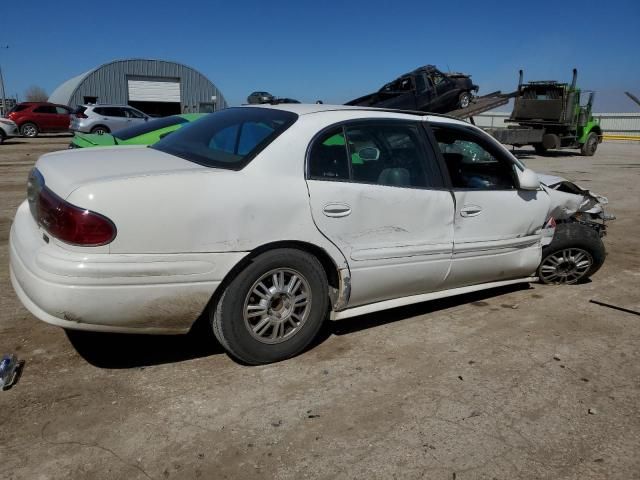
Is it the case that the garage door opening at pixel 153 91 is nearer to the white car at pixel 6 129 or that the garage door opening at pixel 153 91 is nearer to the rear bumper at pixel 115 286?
the white car at pixel 6 129

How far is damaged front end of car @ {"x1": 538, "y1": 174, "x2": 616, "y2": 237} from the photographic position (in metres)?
4.72

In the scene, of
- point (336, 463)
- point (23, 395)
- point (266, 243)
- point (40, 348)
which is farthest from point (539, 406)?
point (40, 348)

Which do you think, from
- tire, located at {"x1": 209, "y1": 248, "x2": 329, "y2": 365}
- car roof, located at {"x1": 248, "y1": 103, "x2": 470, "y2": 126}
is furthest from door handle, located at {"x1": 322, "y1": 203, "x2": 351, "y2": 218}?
car roof, located at {"x1": 248, "y1": 103, "x2": 470, "y2": 126}

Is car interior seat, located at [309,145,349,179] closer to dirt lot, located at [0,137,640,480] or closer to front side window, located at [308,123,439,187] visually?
front side window, located at [308,123,439,187]

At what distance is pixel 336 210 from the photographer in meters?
3.27

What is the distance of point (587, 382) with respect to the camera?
3.22 meters

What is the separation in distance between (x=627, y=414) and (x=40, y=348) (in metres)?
3.43

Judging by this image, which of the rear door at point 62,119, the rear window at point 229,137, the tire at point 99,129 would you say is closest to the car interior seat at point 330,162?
the rear window at point 229,137

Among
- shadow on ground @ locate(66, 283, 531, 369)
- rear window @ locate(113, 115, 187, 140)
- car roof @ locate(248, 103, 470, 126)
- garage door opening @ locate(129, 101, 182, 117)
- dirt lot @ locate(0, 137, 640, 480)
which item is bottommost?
dirt lot @ locate(0, 137, 640, 480)

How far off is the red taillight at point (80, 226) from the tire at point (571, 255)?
3.71 m

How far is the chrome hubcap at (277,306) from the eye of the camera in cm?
311

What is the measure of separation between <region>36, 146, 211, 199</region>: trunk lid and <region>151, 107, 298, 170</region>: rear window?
13 centimetres

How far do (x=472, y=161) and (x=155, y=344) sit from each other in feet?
9.30

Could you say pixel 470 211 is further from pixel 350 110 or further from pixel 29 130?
pixel 29 130
